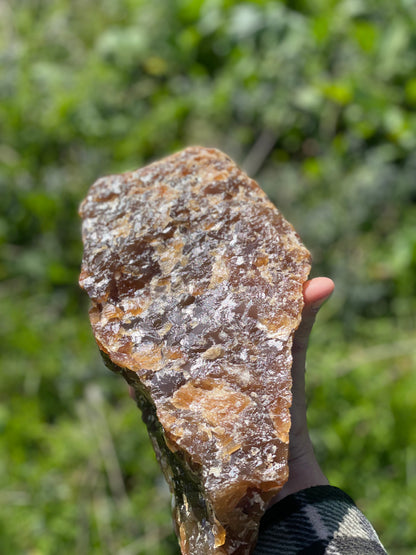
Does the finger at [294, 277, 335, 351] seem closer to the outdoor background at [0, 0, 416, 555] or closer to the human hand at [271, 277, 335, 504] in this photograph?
the human hand at [271, 277, 335, 504]

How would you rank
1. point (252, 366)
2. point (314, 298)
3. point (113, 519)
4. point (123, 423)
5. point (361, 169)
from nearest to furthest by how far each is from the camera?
point (252, 366) < point (314, 298) < point (113, 519) < point (123, 423) < point (361, 169)

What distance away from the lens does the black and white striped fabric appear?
63.6 inches

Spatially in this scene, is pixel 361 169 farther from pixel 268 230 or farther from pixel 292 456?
pixel 292 456

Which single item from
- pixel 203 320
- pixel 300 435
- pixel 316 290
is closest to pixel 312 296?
pixel 316 290

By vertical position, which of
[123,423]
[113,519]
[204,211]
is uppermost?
[204,211]

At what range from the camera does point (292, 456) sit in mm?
1853

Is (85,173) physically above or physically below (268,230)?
below

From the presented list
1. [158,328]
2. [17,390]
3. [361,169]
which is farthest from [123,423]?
[361,169]

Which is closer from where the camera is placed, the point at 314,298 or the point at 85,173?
the point at 314,298

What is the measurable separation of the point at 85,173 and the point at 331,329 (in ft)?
A: 6.30

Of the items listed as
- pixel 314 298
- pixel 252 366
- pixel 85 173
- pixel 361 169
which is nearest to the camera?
pixel 252 366

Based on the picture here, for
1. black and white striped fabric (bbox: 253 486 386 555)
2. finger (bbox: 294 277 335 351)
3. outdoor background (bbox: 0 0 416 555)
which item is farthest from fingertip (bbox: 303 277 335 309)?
outdoor background (bbox: 0 0 416 555)

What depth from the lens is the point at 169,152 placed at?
383 cm

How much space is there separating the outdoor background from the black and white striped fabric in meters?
1.05
